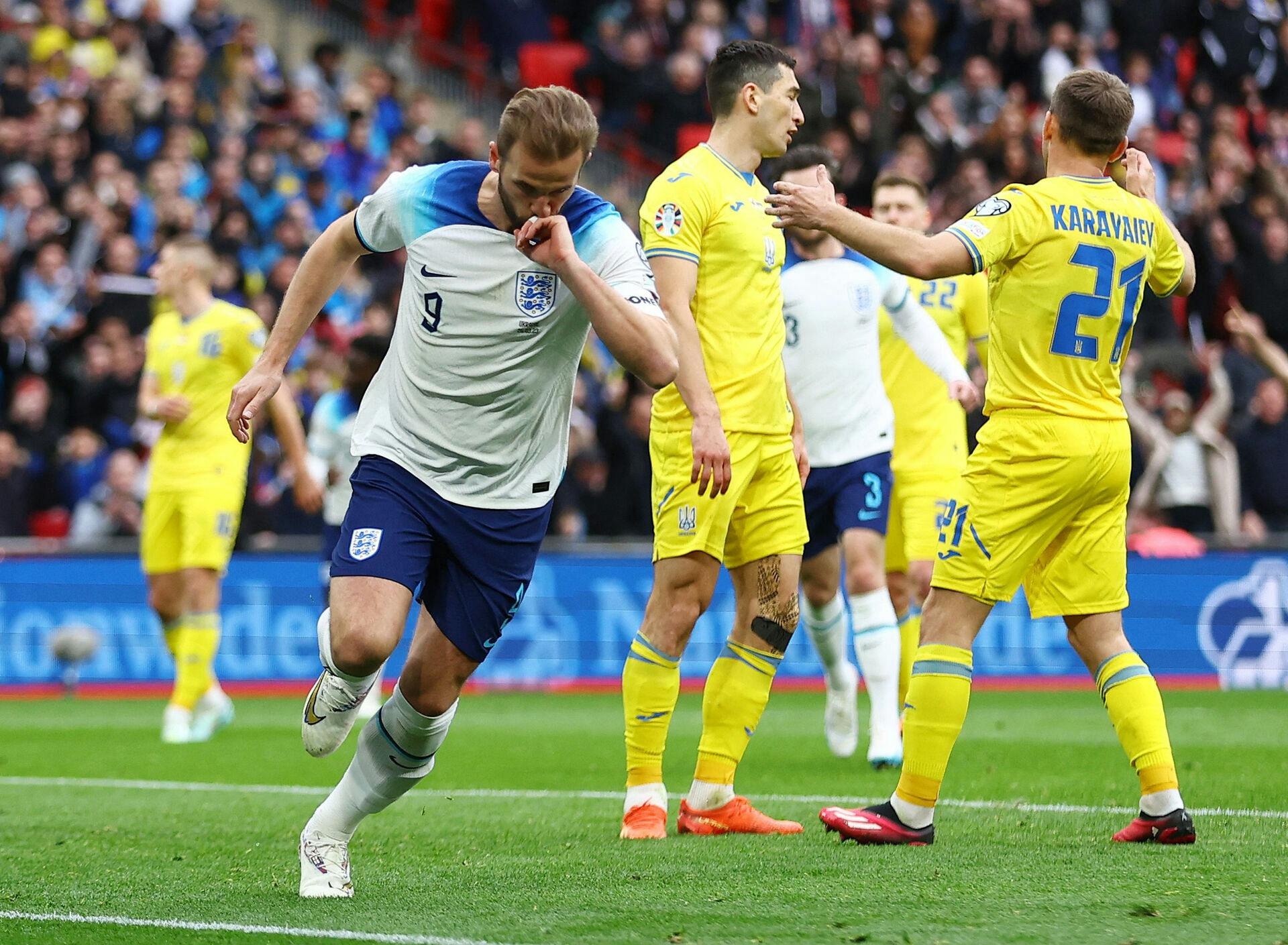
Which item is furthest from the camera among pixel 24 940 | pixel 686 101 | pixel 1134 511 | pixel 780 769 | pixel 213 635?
pixel 686 101

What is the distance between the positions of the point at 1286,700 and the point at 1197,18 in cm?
1143

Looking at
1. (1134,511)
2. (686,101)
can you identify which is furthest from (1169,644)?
(686,101)

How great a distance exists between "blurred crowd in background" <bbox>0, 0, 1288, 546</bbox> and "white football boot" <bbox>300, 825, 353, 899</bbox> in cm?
1016

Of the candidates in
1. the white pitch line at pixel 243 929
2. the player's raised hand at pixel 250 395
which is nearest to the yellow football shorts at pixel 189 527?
the player's raised hand at pixel 250 395

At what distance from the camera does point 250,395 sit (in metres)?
5.33

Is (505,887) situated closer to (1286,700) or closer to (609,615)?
(1286,700)

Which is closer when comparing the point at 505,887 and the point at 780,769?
the point at 505,887

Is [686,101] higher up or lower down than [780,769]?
higher up

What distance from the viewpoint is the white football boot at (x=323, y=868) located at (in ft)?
17.6

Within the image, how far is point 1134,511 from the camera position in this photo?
54.0 feet

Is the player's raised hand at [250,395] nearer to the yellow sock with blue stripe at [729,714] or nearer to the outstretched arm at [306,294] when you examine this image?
the outstretched arm at [306,294]

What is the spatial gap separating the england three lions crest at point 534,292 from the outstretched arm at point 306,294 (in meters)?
0.49

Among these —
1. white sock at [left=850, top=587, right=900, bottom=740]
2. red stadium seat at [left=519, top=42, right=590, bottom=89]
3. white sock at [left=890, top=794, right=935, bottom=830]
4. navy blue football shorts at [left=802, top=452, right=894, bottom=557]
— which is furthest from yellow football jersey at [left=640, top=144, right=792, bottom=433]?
red stadium seat at [left=519, top=42, right=590, bottom=89]

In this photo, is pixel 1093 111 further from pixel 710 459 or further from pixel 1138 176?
pixel 710 459
